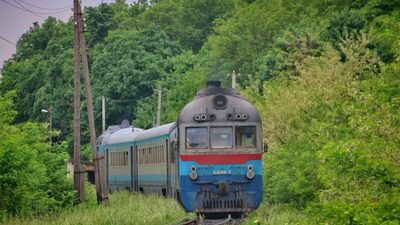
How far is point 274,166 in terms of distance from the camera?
97.1 ft

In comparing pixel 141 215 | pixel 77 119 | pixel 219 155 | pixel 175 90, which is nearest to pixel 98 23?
pixel 175 90

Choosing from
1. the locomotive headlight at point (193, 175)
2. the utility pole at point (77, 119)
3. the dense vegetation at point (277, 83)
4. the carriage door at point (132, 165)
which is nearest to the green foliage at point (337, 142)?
the dense vegetation at point (277, 83)

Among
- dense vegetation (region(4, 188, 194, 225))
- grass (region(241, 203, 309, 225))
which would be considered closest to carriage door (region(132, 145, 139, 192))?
dense vegetation (region(4, 188, 194, 225))

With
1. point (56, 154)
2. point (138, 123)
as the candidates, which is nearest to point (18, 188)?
point (56, 154)

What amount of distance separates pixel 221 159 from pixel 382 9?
3365 cm

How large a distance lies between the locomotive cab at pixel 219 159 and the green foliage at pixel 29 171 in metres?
6.74

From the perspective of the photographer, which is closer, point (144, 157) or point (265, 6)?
point (144, 157)

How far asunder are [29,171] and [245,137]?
8819 millimetres

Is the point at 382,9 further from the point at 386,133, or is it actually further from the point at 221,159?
the point at 386,133

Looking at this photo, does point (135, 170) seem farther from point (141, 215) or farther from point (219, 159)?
point (219, 159)

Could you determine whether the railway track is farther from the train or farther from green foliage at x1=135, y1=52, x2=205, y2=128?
green foliage at x1=135, y1=52, x2=205, y2=128

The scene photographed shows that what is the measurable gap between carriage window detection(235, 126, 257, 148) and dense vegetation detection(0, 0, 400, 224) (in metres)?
1.67

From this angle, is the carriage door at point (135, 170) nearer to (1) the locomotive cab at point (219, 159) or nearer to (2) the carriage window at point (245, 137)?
(1) the locomotive cab at point (219, 159)

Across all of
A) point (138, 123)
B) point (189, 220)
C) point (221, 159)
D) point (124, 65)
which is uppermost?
point (124, 65)
